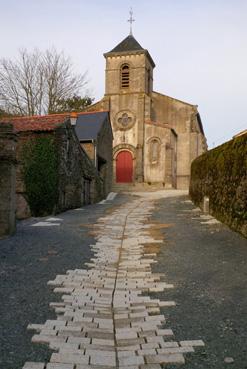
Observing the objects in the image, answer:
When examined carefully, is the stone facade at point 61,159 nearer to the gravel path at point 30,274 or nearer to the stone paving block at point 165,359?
the gravel path at point 30,274

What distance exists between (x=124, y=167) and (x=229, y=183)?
2495 centimetres

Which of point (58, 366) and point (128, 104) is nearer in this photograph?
point (58, 366)

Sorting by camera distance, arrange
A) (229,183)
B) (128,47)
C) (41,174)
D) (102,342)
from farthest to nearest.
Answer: (128,47) → (41,174) → (229,183) → (102,342)

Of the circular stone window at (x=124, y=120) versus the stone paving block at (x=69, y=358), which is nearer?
the stone paving block at (x=69, y=358)

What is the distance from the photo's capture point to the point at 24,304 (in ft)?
15.0

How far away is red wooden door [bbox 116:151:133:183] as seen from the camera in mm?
35188

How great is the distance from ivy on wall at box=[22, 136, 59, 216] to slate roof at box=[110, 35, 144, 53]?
2552 cm

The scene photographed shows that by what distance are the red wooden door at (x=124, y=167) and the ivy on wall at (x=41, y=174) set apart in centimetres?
2038

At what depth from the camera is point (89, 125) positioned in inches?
972

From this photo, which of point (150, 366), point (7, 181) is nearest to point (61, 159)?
point (7, 181)

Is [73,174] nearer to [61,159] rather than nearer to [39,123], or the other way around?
[61,159]

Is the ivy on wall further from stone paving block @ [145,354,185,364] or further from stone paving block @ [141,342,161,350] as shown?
stone paving block @ [145,354,185,364]

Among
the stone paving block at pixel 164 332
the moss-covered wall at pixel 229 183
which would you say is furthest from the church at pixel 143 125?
the stone paving block at pixel 164 332

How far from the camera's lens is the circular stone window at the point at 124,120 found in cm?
3575
